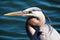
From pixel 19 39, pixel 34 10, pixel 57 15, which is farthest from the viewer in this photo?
pixel 57 15

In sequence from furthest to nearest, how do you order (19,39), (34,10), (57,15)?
(57,15), (19,39), (34,10)

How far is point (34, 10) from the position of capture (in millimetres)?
6027

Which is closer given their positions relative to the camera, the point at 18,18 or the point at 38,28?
the point at 38,28

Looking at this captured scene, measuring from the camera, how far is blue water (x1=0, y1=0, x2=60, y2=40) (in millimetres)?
8996

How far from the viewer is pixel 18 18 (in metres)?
9.65

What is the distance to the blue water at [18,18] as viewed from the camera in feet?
29.5

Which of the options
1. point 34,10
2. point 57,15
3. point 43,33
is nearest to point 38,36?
point 43,33

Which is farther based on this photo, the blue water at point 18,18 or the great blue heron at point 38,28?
the blue water at point 18,18

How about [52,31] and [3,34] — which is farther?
[3,34]

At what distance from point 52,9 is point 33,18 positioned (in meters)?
4.19

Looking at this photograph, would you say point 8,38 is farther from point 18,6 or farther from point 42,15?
point 42,15

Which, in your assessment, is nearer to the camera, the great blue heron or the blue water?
the great blue heron

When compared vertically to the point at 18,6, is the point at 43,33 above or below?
below

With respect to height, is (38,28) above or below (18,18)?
below
